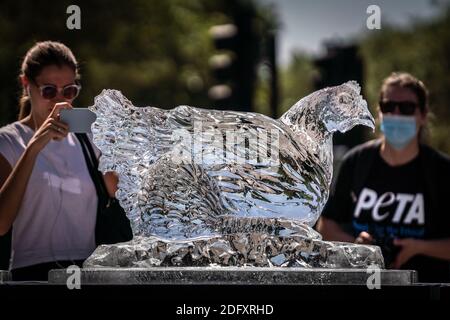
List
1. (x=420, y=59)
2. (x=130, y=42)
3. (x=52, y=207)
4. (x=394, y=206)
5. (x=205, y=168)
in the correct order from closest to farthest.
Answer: (x=205, y=168) < (x=52, y=207) < (x=394, y=206) < (x=130, y=42) < (x=420, y=59)

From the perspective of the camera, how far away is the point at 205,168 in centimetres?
356

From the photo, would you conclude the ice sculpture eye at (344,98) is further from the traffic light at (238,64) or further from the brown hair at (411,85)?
the traffic light at (238,64)

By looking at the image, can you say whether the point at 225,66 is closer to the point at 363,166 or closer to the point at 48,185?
the point at 363,166

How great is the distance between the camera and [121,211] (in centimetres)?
430

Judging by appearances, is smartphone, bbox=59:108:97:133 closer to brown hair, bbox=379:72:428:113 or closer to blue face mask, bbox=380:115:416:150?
blue face mask, bbox=380:115:416:150

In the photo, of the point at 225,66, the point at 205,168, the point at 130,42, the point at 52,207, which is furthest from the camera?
the point at 130,42

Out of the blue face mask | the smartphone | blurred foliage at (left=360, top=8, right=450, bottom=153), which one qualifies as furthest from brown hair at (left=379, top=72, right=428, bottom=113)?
blurred foliage at (left=360, top=8, right=450, bottom=153)

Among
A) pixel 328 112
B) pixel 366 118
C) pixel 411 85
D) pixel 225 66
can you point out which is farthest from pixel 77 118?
pixel 225 66

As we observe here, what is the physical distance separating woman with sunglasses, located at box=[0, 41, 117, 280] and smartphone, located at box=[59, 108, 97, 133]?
1.11 feet

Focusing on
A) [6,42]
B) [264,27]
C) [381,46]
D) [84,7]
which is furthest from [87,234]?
[381,46]

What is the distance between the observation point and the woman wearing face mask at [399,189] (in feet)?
16.0

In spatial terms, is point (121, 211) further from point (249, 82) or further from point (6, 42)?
point (6, 42)

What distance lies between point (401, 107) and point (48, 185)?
5.63 ft

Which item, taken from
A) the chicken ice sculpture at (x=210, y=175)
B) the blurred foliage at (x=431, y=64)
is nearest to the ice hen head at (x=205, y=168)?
the chicken ice sculpture at (x=210, y=175)
